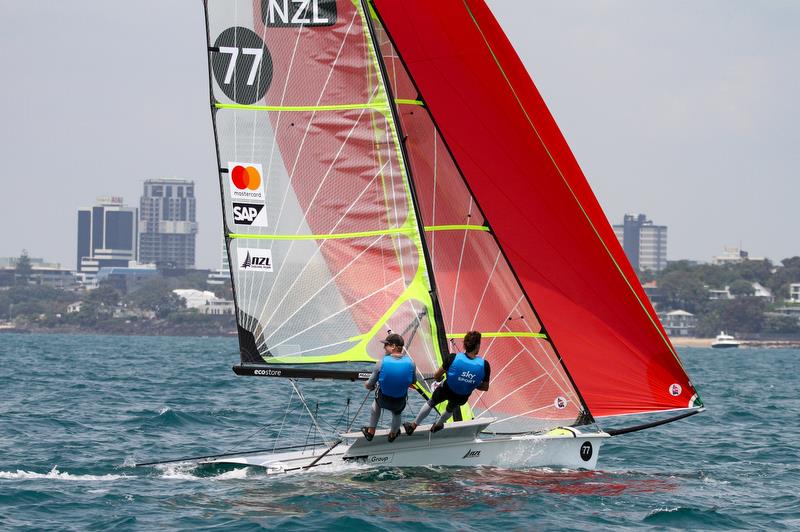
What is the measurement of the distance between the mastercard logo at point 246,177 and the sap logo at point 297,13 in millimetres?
1376

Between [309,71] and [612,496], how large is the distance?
488 centimetres

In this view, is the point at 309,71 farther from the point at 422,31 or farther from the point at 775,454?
the point at 775,454

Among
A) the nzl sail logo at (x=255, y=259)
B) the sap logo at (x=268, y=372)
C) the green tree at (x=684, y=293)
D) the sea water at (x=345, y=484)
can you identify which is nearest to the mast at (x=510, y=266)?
the sea water at (x=345, y=484)

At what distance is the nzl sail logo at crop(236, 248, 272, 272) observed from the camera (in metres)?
12.2

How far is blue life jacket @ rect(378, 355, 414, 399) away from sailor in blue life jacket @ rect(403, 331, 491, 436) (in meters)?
0.27

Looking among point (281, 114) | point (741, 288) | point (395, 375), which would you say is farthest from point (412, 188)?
point (741, 288)

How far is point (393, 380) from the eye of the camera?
11.5m

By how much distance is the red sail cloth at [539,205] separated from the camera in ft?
43.1

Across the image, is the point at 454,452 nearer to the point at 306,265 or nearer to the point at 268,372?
the point at 268,372

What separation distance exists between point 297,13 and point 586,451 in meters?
5.14

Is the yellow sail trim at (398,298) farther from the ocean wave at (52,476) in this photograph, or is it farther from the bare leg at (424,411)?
the ocean wave at (52,476)

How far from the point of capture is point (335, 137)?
40.1ft

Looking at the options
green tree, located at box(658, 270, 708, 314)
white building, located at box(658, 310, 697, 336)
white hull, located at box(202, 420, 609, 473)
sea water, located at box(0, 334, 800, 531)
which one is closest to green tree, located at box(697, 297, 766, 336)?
white building, located at box(658, 310, 697, 336)

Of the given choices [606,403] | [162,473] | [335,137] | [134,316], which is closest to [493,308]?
[606,403]
